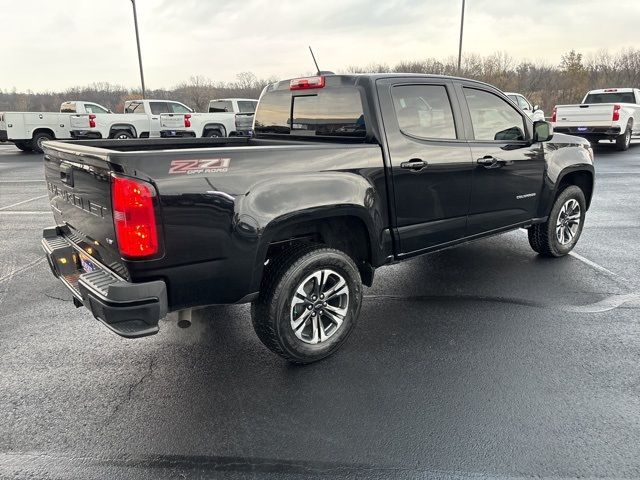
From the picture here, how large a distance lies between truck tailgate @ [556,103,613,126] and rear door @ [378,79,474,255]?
46.1ft

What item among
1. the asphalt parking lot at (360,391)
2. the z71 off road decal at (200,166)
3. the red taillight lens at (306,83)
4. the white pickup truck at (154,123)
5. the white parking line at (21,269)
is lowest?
the asphalt parking lot at (360,391)

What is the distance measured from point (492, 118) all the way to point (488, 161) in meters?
0.51

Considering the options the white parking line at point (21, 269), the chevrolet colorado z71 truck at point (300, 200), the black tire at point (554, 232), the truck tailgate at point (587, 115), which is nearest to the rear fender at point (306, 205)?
the chevrolet colorado z71 truck at point (300, 200)

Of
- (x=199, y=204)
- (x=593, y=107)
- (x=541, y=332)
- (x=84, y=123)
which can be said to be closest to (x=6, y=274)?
(x=199, y=204)

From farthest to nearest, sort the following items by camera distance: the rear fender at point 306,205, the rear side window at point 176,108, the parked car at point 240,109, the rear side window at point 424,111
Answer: the rear side window at point 176,108 < the parked car at point 240,109 < the rear side window at point 424,111 < the rear fender at point 306,205

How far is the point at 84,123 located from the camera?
18.2 metres

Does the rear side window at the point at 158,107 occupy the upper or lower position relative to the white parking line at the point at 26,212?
upper

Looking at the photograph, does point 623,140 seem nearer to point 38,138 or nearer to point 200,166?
point 200,166

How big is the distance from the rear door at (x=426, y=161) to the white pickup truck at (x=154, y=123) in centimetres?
1604

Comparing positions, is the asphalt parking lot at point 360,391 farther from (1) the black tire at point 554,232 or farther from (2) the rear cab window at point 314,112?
(2) the rear cab window at point 314,112

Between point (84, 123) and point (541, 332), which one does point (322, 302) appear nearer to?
point (541, 332)

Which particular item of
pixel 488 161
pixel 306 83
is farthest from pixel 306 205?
pixel 488 161

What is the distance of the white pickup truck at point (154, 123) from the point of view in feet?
60.0

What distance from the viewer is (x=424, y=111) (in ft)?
13.1
